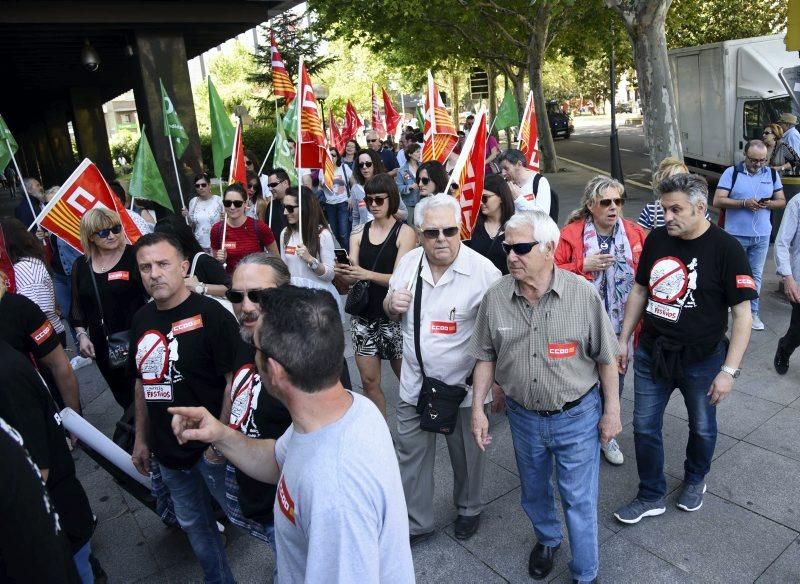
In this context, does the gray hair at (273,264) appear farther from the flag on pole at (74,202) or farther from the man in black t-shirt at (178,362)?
the flag on pole at (74,202)

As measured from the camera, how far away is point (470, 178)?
461 cm

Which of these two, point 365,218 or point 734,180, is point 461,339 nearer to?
point 734,180

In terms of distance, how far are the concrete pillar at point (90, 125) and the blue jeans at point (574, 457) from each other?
17.1 m

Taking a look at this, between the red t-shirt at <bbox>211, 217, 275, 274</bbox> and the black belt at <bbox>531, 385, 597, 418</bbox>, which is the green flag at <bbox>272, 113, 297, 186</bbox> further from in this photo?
the black belt at <bbox>531, 385, 597, 418</bbox>

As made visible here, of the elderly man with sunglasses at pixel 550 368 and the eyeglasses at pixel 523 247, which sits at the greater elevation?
the eyeglasses at pixel 523 247

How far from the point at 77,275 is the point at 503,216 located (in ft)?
9.91

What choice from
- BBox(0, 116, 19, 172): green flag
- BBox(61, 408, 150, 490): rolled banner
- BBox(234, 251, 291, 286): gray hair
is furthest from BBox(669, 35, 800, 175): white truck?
BBox(61, 408, 150, 490): rolled banner

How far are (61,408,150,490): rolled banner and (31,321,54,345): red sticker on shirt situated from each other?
53 cm

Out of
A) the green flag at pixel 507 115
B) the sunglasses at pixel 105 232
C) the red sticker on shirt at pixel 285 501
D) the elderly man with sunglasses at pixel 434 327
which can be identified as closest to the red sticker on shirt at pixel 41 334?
the sunglasses at pixel 105 232

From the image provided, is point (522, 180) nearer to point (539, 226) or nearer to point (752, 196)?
point (752, 196)

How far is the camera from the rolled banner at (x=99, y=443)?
285 centimetres

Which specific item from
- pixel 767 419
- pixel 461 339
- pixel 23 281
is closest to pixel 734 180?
pixel 767 419

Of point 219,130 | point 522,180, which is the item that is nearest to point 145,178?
point 219,130

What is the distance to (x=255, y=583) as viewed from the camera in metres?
3.33
